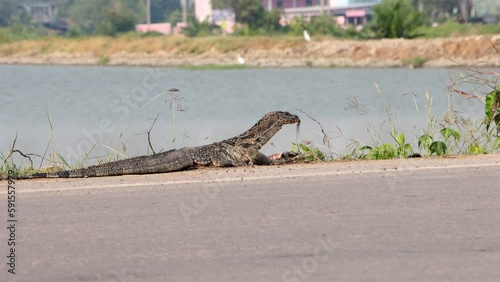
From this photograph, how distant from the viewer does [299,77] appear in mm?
57188

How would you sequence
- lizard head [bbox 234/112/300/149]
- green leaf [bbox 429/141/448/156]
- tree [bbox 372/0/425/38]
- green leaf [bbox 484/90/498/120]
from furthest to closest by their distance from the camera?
1. tree [bbox 372/0/425/38]
2. green leaf [bbox 484/90/498/120]
3. green leaf [bbox 429/141/448/156]
4. lizard head [bbox 234/112/300/149]

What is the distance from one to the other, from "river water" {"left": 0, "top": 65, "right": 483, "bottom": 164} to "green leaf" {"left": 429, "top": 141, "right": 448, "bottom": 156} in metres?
1.04

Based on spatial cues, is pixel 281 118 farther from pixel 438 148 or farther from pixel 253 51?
pixel 253 51

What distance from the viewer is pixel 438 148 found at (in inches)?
419

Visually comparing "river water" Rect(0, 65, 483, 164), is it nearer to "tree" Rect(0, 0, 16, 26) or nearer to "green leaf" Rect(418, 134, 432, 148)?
"green leaf" Rect(418, 134, 432, 148)

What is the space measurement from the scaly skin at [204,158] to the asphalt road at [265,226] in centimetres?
28

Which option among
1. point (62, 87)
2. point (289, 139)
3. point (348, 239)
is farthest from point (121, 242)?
point (62, 87)

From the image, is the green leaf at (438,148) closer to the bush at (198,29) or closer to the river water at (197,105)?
the river water at (197,105)

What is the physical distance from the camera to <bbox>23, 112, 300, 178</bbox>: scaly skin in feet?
30.4

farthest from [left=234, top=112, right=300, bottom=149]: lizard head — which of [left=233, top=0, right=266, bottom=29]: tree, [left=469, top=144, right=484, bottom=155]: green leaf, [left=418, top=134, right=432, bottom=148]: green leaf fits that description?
[left=233, top=0, right=266, bottom=29]: tree

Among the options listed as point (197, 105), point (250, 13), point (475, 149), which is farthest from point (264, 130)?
point (250, 13)

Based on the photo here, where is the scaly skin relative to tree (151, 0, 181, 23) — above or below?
above

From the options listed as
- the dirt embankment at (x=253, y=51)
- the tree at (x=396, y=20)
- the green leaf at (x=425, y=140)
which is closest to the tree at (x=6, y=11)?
the dirt embankment at (x=253, y=51)

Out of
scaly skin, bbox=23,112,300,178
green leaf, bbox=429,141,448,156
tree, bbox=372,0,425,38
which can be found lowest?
tree, bbox=372,0,425,38
